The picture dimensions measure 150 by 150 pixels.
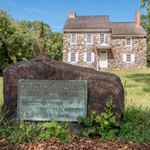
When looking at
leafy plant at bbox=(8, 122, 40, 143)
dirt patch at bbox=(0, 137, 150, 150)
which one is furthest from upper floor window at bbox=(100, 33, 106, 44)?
dirt patch at bbox=(0, 137, 150, 150)

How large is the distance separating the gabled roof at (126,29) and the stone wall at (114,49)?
639 mm

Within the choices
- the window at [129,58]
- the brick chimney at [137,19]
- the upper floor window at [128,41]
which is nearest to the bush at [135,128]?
the window at [129,58]

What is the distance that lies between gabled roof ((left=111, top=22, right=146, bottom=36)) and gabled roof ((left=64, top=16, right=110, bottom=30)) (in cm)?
161

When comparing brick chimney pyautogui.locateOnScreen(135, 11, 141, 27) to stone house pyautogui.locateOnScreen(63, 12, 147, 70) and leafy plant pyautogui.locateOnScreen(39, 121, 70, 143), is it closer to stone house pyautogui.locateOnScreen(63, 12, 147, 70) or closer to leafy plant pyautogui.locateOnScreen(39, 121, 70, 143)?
stone house pyautogui.locateOnScreen(63, 12, 147, 70)

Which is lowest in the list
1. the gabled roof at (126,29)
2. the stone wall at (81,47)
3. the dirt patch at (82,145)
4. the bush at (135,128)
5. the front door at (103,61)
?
the dirt patch at (82,145)

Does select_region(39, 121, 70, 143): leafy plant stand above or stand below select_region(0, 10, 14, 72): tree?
below

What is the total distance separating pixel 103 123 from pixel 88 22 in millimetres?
44889

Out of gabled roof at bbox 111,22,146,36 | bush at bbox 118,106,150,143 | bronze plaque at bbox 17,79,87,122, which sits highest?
gabled roof at bbox 111,22,146,36

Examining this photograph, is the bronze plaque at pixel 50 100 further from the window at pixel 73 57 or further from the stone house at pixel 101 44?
the window at pixel 73 57

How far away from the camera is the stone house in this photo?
50.8 meters

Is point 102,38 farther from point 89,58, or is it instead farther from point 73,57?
point 73,57

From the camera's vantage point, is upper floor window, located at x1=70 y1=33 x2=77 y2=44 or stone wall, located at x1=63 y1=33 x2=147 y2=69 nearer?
upper floor window, located at x1=70 y1=33 x2=77 y2=44

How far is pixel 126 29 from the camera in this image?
52.4 metres

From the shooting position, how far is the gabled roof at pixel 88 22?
1998 inches
